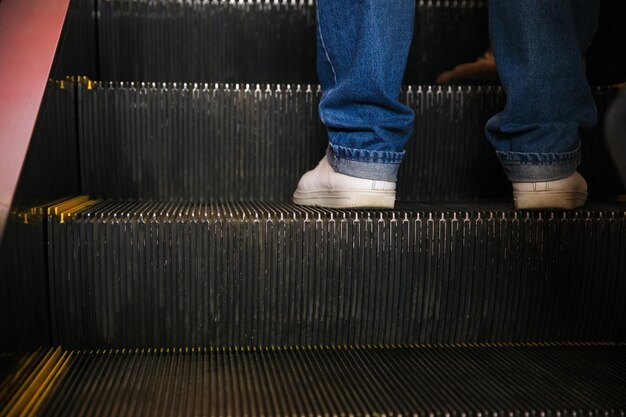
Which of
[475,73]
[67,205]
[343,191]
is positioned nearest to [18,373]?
[67,205]

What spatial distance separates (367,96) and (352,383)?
48 centimetres

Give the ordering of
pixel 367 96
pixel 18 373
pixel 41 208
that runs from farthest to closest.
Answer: pixel 367 96
pixel 41 208
pixel 18 373

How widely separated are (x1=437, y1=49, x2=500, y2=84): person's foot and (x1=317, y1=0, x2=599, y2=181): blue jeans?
410mm

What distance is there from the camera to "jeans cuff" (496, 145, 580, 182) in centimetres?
103

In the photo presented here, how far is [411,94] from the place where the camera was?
1240 millimetres

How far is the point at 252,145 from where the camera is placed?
1.24 m

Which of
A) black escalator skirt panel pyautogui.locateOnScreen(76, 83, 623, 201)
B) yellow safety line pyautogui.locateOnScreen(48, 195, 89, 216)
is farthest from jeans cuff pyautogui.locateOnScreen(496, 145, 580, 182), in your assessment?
yellow safety line pyautogui.locateOnScreen(48, 195, 89, 216)

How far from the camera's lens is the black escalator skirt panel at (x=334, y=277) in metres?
0.92

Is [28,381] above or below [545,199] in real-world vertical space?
below

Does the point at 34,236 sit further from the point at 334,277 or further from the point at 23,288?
the point at 334,277

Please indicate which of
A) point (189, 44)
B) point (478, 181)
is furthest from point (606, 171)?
point (189, 44)

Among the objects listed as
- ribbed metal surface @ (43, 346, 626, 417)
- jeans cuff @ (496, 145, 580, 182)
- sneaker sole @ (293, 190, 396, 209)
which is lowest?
ribbed metal surface @ (43, 346, 626, 417)

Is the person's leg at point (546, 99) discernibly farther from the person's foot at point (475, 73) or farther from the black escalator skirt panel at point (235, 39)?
the black escalator skirt panel at point (235, 39)

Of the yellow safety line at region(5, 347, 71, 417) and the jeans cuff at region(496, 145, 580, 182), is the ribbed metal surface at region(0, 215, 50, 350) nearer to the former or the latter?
the yellow safety line at region(5, 347, 71, 417)
